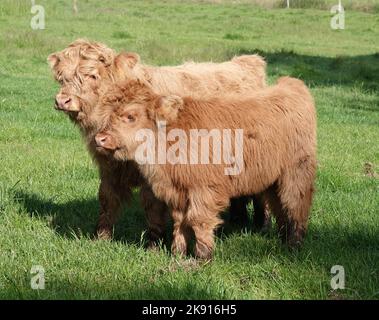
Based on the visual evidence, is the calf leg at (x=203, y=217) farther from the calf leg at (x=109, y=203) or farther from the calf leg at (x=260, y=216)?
the calf leg at (x=260, y=216)

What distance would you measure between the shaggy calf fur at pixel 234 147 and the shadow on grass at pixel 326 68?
1161 cm

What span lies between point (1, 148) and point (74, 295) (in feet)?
16.4

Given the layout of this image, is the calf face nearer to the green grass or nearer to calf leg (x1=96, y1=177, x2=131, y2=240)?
calf leg (x1=96, y1=177, x2=131, y2=240)

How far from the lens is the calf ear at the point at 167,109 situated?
4855 mm

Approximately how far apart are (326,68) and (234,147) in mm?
15548

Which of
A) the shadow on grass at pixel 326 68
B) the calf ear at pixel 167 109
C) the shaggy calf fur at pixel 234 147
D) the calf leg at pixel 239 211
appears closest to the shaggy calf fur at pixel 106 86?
the calf leg at pixel 239 211

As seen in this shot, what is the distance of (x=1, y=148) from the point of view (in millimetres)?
8773

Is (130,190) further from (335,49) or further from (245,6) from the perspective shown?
(245,6)

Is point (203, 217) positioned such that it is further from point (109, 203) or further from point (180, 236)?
point (109, 203)

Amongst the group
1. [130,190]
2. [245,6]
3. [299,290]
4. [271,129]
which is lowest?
[299,290]

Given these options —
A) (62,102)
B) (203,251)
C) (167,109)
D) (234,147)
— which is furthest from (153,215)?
(62,102)

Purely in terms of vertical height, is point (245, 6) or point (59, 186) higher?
point (245, 6)

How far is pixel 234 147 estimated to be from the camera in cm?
506
